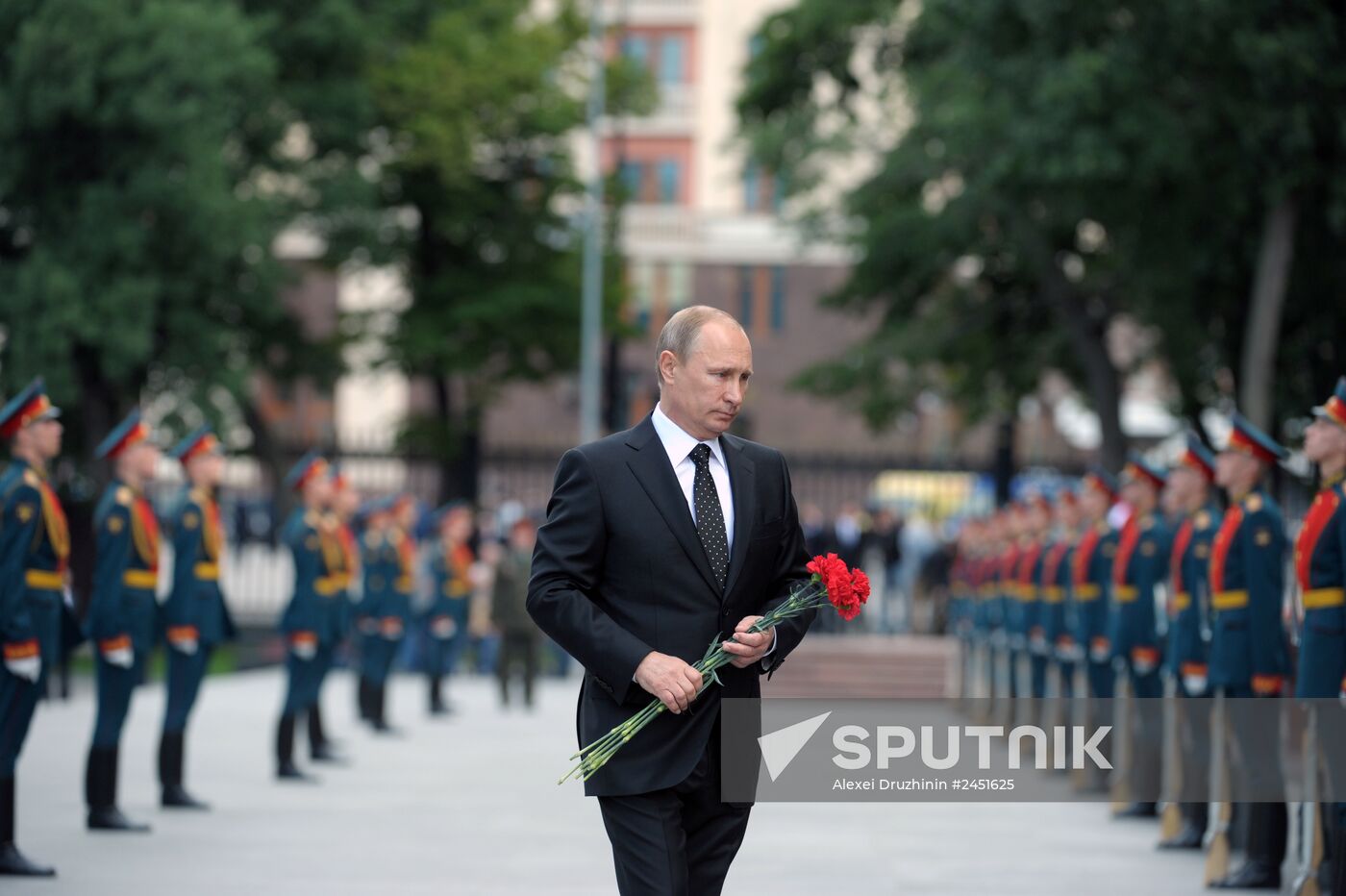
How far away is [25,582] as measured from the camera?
10078 millimetres

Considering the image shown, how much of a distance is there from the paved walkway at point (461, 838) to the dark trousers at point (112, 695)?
0.64m

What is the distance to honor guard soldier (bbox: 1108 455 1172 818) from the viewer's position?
1332 cm

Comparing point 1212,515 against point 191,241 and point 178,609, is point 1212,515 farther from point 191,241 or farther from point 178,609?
point 191,241

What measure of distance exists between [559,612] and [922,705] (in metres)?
2.85

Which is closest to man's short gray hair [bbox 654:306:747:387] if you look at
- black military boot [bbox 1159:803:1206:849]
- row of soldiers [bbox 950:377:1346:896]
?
row of soldiers [bbox 950:377:1346:896]

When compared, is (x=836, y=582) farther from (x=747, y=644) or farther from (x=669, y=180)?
(x=669, y=180)

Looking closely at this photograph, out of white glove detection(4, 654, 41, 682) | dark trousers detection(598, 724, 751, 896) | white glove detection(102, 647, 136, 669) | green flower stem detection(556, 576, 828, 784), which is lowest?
white glove detection(102, 647, 136, 669)

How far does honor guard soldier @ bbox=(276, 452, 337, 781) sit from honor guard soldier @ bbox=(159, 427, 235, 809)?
1725 mm

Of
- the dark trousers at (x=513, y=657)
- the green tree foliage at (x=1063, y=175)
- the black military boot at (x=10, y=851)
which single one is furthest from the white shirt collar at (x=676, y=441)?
the dark trousers at (x=513, y=657)

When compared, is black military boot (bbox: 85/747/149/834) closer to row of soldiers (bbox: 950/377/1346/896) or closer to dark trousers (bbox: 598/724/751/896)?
row of soldiers (bbox: 950/377/1346/896)

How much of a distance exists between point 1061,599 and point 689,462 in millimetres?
11176

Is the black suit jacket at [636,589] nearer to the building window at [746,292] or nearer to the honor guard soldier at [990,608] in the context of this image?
the honor guard soldier at [990,608]

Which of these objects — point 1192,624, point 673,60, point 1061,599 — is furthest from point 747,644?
point 673,60

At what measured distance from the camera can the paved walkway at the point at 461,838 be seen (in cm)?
1026
